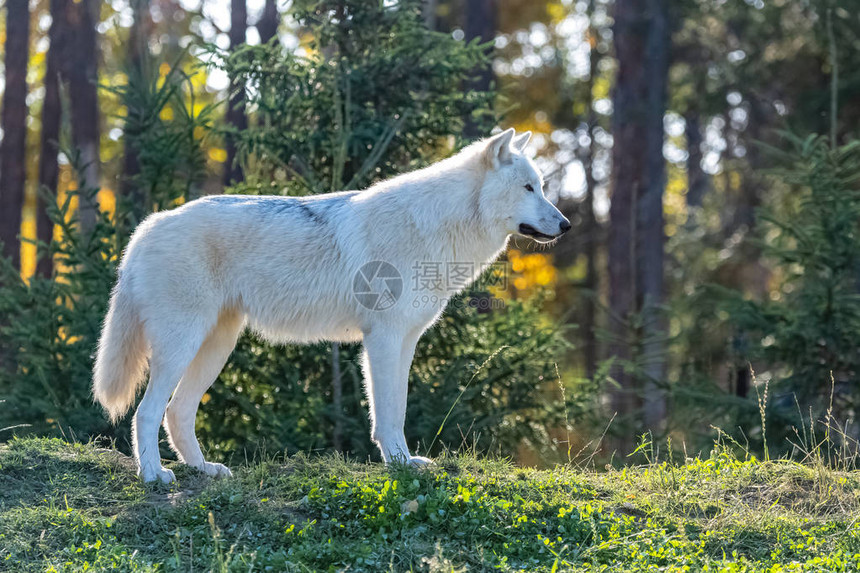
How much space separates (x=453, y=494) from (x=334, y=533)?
2.37ft

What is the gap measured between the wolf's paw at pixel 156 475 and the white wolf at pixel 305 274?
0.65ft

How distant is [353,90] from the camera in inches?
347

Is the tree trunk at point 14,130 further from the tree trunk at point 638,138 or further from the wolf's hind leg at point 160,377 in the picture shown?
the tree trunk at point 638,138

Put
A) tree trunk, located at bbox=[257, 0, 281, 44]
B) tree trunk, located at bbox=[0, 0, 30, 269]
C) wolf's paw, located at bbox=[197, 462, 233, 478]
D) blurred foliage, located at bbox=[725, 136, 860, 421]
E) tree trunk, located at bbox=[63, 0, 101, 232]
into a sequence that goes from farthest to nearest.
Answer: tree trunk, located at bbox=[257, 0, 281, 44] → tree trunk, located at bbox=[63, 0, 101, 232] → tree trunk, located at bbox=[0, 0, 30, 269] → blurred foliage, located at bbox=[725, 136, 860, 421] → wolf's paw, located at bbox=[197, 462, 233, 478]

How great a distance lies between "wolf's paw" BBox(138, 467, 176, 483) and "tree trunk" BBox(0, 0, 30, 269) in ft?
35.2

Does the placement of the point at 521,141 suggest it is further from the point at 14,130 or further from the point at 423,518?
the point at 14,130

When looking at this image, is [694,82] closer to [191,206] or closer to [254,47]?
[254,47]

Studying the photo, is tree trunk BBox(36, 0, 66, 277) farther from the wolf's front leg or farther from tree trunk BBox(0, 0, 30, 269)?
the wolf's front leg

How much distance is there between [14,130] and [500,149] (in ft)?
40.2

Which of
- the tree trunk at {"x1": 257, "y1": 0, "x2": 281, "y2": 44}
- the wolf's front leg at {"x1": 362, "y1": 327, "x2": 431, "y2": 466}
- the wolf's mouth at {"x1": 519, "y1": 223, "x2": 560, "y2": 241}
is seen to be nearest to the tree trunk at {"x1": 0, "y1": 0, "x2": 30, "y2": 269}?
the tree trunk at {"x1": 257, "y1": 0, "x2": 281, "y2": 44}

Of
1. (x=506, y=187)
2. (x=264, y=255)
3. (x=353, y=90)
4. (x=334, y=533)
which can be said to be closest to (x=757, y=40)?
(x=353, y=90)

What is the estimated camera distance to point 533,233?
6.09 metres

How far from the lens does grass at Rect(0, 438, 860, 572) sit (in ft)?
13.9

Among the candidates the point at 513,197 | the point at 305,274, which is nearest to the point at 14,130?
the point at 305,274
